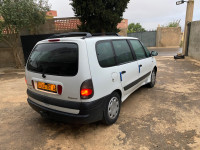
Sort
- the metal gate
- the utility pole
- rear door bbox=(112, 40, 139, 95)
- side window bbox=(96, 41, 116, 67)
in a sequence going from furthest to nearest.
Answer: the metal gate
the utility pole
rear door bbox=(112, 40, 139, 95)
side window bbox=(96, 41, 116, 67)

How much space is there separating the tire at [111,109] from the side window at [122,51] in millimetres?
673


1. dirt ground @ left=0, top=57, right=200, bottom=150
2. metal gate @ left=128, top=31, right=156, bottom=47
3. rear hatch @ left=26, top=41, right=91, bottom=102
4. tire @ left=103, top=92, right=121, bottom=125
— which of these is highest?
metal gate @ left=128, top=31, right=156, bottom=47

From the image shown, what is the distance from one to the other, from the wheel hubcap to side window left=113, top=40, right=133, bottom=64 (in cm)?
72

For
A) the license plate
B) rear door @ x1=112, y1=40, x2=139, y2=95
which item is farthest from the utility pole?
the license plate

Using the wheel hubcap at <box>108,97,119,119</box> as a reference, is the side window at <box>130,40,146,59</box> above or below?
above

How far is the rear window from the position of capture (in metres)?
2.10

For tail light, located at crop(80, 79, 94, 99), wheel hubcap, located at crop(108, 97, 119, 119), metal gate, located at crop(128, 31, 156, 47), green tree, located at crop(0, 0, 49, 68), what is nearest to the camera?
tail light, located at crop(80, 79, 94, 99)

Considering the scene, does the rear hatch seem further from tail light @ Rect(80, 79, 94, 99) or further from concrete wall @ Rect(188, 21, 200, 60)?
concrete wall @ Rect(188, 21, 200, 60)

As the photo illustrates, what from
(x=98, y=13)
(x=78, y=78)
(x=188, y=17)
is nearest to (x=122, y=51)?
(x=78, y=78)

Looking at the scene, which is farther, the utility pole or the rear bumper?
the utility pole

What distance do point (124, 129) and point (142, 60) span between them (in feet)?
5.97

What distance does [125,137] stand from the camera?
2352 millimetres

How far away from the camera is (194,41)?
9.30 meters

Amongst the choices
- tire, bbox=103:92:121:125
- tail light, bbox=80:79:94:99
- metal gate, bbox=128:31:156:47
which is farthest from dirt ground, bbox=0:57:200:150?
metal gate, bbox=128:31:156:47
